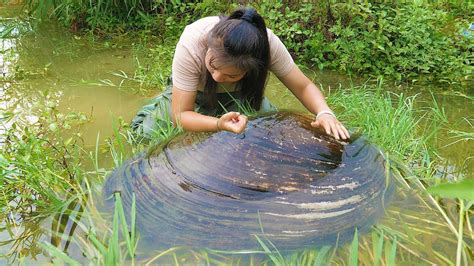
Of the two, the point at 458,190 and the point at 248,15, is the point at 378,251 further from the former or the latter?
the point at 248,15

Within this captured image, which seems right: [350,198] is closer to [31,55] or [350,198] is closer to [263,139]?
[263,139]

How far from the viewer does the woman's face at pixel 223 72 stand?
1.96 metres

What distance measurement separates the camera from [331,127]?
73.4 inches

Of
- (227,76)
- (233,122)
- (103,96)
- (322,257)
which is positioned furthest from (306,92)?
(103,96)

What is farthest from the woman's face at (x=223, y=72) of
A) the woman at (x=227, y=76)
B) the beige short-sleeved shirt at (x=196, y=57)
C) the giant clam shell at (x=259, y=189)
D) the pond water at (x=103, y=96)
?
the pond water at (x=103, y=96)

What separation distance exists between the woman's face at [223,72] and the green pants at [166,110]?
0.30m

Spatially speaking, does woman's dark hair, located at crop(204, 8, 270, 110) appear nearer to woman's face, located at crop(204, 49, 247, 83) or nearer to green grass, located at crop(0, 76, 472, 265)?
woman's face, located at crop(204, 49, 247, 83)

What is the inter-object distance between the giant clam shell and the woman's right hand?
3 cm

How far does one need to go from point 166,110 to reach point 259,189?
1.06 m

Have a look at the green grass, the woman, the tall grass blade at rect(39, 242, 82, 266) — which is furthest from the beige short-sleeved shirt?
the tall grass blade at rect(39, 242, 82, 266)

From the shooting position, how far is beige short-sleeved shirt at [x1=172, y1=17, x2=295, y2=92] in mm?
2203

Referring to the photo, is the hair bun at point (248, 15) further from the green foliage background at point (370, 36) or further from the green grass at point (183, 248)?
the green foliage background at point (370, 36)

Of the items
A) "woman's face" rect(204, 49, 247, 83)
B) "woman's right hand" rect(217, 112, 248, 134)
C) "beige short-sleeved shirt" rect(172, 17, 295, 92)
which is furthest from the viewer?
"beige short-sleeved shirt" rect(172, 17, 295, 92)

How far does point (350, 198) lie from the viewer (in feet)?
5.27
